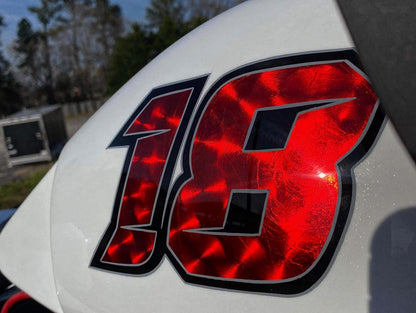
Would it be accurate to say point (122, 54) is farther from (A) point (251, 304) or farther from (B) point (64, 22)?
(B) point (64, 22)

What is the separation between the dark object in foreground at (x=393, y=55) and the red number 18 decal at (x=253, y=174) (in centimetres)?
6

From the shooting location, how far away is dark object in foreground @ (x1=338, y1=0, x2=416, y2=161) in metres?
0.77

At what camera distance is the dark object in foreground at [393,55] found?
0.77m

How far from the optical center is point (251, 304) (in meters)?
0.96

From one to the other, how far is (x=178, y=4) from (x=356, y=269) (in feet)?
98.3

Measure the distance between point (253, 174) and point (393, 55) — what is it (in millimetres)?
419

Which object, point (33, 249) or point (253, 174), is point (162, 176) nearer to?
point (253, 174)

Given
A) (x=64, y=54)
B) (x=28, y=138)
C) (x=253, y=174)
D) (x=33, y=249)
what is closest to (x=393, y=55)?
(x=253, y=174)

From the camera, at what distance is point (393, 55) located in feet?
2.57

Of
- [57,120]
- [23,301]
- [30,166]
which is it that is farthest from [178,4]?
[23,301]

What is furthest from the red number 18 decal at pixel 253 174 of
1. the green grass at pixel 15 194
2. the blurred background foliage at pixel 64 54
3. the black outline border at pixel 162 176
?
the blurred background foliage at pixel 64 54

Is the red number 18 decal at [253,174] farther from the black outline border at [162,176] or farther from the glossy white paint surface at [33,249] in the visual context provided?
the glossy white paint surface at [33,249]

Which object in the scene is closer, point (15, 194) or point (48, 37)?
point (15, 194)

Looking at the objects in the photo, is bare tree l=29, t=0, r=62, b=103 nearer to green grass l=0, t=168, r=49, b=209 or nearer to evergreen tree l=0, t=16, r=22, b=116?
evergreen tree l=0, t=16, r=22, b=116
